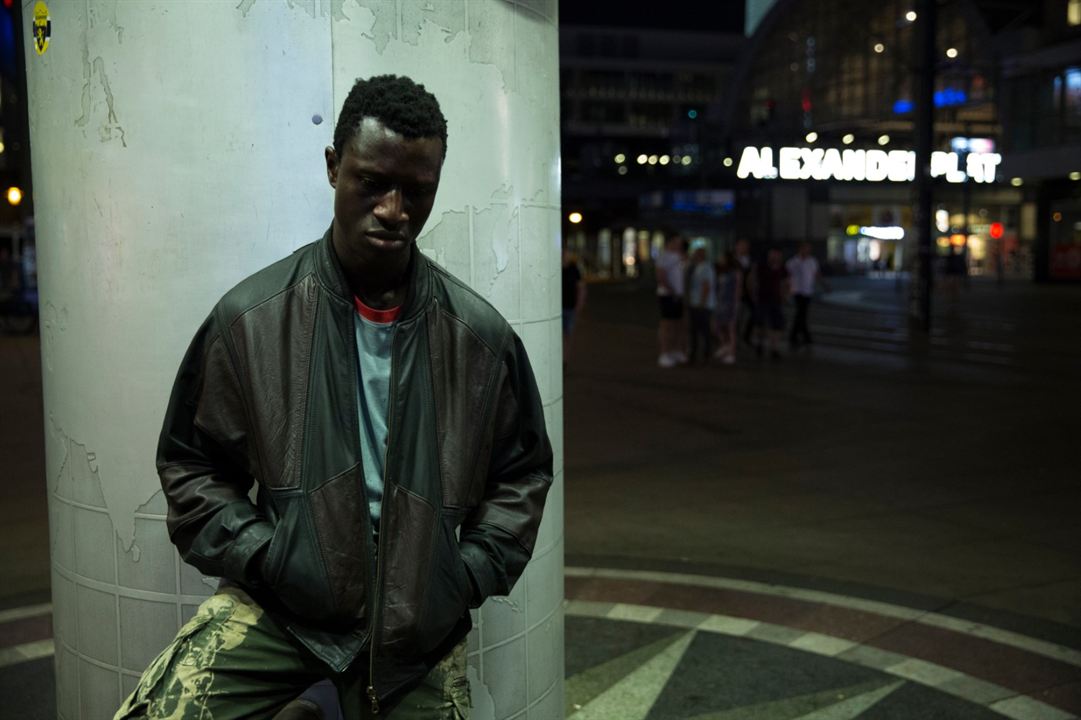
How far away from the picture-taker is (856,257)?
68.7 metres

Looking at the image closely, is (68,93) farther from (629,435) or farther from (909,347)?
(909,347)

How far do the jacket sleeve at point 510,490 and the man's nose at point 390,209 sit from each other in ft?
1.27

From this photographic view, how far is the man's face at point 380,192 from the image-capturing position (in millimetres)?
2154

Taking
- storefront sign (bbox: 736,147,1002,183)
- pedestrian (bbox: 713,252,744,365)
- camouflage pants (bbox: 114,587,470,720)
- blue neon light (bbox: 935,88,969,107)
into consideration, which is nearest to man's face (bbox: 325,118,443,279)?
camouflage pants (bbox: 114,587,470,720)

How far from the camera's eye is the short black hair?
2.14 metres

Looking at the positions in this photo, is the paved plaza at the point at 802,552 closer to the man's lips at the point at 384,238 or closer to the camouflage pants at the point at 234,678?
the camouflage pants at the point at 234,678

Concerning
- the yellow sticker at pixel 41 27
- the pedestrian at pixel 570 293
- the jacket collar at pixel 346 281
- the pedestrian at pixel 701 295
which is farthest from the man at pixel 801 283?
the jacket collar at pixel 346 281

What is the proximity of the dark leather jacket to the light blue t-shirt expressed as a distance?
3 centimetres

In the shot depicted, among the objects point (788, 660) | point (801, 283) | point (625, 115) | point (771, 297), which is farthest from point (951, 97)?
point (625, 115)

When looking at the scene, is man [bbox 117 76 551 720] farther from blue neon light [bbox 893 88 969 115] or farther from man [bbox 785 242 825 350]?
blue neon light [bbox 893 88 969 115]

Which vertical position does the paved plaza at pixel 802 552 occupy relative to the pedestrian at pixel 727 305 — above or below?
below

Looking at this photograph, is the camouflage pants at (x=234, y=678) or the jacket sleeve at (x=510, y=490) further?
the jacket sleeve at (x=510, y=490)

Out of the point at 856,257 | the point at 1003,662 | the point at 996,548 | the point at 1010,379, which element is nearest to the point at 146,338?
the point at 1003,662

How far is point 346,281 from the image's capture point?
226cm
